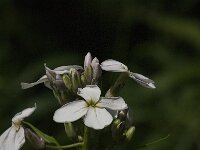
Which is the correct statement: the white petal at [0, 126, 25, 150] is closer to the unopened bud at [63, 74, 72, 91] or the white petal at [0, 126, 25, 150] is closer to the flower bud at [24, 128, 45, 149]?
the flower bud at [24, 128, 45, 149]

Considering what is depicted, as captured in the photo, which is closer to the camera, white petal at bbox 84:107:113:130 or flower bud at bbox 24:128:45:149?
white petal at bbox 84:107:113:130

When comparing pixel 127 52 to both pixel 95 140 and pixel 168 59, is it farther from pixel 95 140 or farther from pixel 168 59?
pixel 95 140

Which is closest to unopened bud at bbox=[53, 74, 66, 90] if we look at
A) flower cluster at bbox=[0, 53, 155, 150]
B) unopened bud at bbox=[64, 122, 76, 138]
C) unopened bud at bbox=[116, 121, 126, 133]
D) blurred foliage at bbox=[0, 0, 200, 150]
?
flower cluster at bbox=[0, 53, 155, 150]

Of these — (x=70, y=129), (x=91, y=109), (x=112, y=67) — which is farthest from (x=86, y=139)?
(x=112, y=67)

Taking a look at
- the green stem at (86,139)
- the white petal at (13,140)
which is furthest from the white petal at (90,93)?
the white petal at (13,140)

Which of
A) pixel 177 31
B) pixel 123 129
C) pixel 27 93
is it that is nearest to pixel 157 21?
pixel 177 31

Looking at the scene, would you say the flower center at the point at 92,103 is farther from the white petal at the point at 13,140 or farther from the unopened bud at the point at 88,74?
the white petal at the point at 13,140
